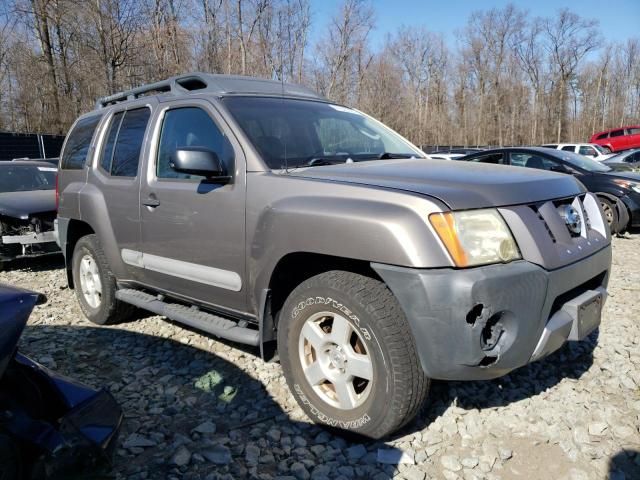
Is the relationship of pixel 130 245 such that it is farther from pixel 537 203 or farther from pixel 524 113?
pixel 524 113

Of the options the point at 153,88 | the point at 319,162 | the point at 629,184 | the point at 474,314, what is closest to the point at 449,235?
the point at 474,314

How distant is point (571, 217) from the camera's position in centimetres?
275

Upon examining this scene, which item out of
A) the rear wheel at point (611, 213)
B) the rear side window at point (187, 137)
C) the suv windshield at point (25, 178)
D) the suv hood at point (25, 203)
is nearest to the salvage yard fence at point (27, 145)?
the suv windshield at point (25, 178)

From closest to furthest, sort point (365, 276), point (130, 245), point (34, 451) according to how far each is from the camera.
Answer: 1. point (34, 451)
2. point (365, 276)
3. point (130, 245)

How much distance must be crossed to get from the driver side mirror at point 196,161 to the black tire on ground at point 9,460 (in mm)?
1638

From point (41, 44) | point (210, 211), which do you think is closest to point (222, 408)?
point (210, 211)

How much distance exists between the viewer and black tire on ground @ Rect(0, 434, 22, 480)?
5.29 feet

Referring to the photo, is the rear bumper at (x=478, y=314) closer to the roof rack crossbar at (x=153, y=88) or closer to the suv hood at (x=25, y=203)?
the roof rack crossbar at (x=153, y=88)

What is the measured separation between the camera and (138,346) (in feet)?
13.6

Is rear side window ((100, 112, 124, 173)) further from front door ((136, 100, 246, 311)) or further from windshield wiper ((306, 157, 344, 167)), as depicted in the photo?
windshield wiper ((306, 157, 344, 167))

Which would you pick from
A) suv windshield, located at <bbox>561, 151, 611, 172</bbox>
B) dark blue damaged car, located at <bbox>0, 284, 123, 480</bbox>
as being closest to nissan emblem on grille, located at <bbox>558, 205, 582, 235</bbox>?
dark blue damaged car, located at <bbox>0, 284, 123, 480</bbox>

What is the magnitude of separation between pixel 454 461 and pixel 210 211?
6.44 feet

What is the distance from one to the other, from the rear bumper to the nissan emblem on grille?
0.43m

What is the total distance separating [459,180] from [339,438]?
1.51 metres
